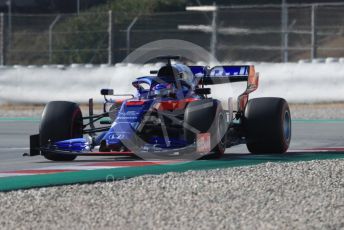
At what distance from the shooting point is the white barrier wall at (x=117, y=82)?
24438mm

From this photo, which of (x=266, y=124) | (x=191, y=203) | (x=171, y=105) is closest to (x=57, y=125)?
(x=171, y=105)

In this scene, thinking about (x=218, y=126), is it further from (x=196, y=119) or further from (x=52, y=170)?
(x=52, y=170)

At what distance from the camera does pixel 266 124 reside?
14.0 m

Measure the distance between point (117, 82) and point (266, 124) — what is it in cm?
1200

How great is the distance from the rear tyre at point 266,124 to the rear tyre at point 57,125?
221 cm

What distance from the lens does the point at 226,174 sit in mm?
11547

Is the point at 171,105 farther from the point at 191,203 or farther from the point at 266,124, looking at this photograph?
the point at 191,203

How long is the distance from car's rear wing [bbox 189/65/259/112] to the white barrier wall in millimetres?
9277

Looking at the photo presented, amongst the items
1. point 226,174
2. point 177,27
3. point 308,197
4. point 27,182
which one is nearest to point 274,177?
point 226,174

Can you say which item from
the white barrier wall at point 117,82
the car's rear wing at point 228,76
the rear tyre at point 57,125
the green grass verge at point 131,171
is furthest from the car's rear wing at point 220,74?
the white barrier wall at point 117,82

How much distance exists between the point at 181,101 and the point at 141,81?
0.67 meters

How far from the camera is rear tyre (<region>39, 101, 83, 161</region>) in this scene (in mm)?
13578

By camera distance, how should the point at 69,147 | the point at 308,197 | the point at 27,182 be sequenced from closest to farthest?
the point at 308,197 → the point at 27,182 → the point at 69,147

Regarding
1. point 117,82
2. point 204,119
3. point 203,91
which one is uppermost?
point 203,91
